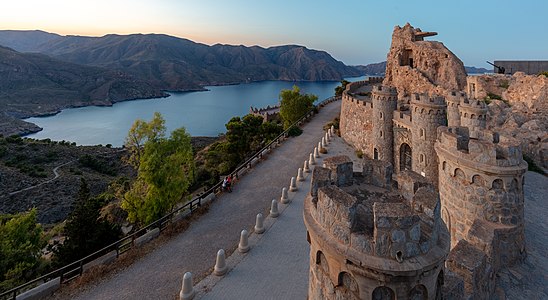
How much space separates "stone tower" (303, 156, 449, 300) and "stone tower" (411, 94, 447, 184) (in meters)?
15.4

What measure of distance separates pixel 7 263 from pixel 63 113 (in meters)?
108

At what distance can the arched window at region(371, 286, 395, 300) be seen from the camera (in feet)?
12.0

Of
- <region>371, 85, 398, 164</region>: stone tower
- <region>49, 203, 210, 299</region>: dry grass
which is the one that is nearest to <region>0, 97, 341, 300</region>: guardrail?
<region>49, 203, 210, 299</region>: dry grass

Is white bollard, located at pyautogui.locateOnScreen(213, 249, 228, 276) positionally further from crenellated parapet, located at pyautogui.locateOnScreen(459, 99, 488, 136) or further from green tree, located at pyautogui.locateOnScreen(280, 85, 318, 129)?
green tree, located at pyautogui.locateOnScreen(280, 85, 318, 129)

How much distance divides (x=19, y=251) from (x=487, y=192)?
61.9 feet

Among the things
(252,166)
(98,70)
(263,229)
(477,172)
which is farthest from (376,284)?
(98,70)

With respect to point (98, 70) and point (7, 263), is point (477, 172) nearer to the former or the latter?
point (7, 263)

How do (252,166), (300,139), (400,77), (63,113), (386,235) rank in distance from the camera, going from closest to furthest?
(386,235), (252,166), (300,139), (400,77), (63,113)

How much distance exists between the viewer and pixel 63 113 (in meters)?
102

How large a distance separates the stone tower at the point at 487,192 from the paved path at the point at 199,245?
27.7 ft

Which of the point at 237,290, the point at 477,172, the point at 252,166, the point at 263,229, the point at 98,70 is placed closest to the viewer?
the point at 477,172

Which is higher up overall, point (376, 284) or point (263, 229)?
point (376, 284)

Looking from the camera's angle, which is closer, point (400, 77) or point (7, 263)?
point (7, 263)

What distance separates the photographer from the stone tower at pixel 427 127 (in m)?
17.9
